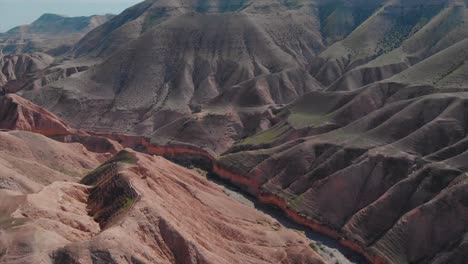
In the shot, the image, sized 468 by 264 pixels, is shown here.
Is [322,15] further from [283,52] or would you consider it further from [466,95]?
[466,95]

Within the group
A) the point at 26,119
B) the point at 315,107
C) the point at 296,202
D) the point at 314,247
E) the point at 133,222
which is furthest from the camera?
the point at 315,107

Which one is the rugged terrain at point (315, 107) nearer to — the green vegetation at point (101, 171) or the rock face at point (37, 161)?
the green vegetation at point (101, 171)

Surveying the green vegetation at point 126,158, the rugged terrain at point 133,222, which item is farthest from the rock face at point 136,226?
the green vegetation at point 126,158

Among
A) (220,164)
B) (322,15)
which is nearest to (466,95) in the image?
(220,164)

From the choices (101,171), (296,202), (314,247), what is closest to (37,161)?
(101,171)

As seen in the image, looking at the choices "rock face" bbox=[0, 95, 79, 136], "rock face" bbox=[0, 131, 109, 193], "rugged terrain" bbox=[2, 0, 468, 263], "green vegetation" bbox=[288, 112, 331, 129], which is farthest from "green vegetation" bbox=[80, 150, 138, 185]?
"rock face" bbox=[0, 95, 79, 136]

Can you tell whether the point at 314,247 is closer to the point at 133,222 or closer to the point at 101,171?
the point at 101,171
